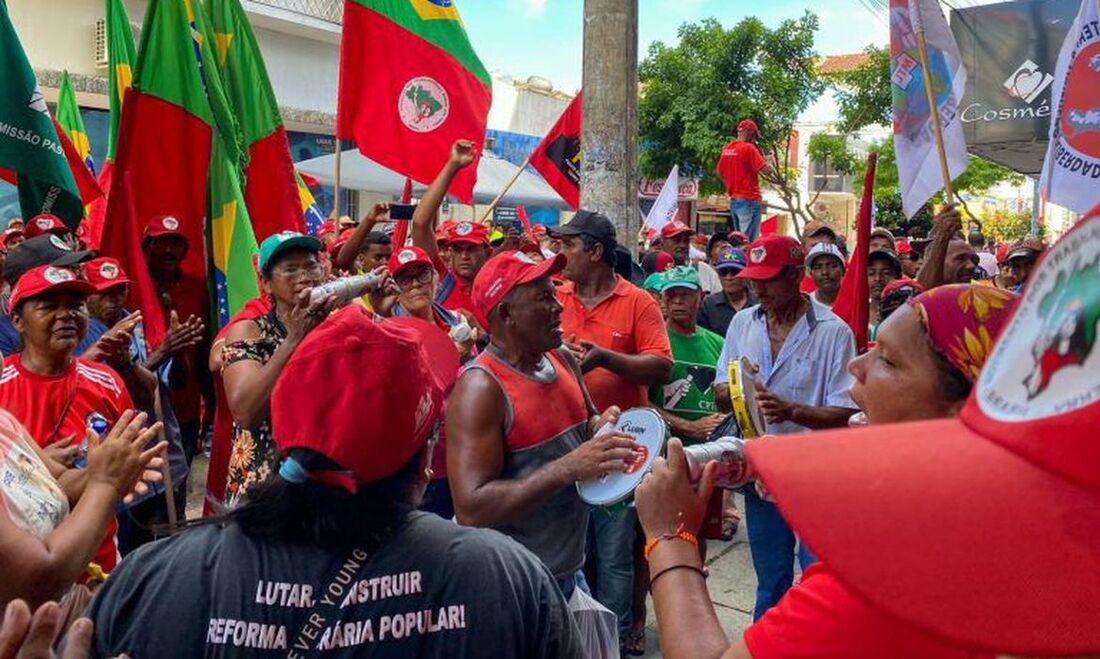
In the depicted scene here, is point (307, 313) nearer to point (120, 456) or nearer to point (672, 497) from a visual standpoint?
point (120, 456)

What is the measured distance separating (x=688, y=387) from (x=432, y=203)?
1.64 meters

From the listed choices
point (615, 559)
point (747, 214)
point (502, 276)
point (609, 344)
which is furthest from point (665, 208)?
point (502, 276)

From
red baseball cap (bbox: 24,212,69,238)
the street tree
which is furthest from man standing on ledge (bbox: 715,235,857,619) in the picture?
the street tree

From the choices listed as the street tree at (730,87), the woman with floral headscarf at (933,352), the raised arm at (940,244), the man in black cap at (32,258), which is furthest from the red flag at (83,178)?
the street tree at (730,87)

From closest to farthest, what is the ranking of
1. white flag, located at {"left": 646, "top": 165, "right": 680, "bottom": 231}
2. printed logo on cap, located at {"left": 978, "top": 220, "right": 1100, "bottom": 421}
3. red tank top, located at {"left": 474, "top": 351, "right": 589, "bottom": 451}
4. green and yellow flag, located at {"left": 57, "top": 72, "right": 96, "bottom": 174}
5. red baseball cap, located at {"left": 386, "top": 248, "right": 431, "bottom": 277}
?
1. printed logo on cap, located at {"left": 978, "top": 220, "right": 1100, "bottom": 421}
2. red tank top, located at {"left": 474, "top": 351, "right": 589, "bottom": 451}
3. red baseball cap, located at {"left": 386, "top": 248, "right": 431, "bottom": 277}
4. green and yellow flag, located at {"left": 57, "top": 72, "right": 96, "bottom": 174}
5. white flag, located at {"left": 646, "top": 165, "right": 680, "bottom": 231}

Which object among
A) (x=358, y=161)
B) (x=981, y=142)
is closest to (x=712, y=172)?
(x=358, y=161)

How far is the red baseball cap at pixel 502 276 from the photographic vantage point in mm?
3246

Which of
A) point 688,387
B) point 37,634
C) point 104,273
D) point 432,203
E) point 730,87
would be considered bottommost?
point 688,387

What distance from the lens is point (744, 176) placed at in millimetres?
11922

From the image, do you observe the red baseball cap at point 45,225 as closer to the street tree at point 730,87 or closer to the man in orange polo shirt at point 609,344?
the man in orange polo shirt at point 609,344

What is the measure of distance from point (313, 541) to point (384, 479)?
159 millimetres

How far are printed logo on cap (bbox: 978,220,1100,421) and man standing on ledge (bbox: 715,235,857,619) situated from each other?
2966 millimetres

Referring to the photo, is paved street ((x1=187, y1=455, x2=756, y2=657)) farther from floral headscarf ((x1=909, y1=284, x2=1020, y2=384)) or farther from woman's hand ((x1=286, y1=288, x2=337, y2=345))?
floral headscarf ((x1=909, y1=284, x2=1020, y2=384))

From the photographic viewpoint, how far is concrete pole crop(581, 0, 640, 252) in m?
6.94
